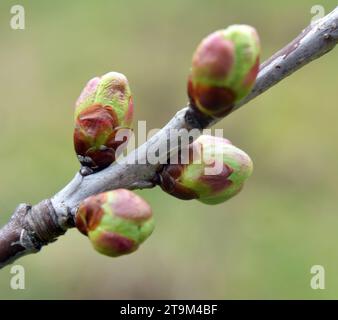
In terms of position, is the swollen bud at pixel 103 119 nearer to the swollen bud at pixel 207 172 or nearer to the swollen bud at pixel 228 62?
the swollen bud at pixel 207 172

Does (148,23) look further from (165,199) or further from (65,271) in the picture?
(65,271)

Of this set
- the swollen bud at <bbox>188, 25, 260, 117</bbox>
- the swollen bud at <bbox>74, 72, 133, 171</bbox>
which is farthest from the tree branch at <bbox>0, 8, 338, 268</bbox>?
the swollen bud at <bbox>188, 25, 260, 117</bbox>

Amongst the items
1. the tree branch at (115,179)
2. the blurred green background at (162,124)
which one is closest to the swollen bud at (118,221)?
the tree branch at (115,179)

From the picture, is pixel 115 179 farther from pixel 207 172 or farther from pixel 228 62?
pixel 228 62

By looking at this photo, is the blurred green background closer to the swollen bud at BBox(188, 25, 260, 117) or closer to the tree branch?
the tree branch

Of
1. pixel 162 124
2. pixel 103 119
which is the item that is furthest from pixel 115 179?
pixel 162 124

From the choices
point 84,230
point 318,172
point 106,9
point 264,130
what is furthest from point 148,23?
point 84,230
